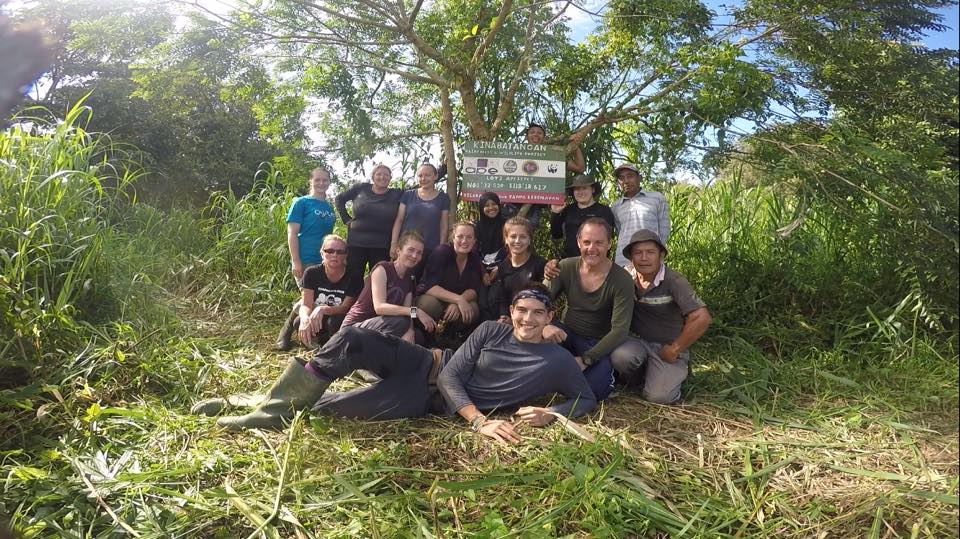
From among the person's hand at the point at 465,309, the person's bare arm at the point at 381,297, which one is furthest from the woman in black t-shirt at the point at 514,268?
the person's bare arm at the point at 381,297

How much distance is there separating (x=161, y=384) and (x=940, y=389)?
10.0 feet

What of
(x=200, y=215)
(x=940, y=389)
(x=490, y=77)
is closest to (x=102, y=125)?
(x=200, y=215)

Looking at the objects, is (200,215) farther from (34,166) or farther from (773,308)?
(773,308)

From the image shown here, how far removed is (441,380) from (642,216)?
1.79 meters

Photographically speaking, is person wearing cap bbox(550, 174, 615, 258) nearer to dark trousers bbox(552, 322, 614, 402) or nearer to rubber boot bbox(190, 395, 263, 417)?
dark trousers bbox(552, 322, 614, 402)

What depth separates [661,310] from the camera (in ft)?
9.96

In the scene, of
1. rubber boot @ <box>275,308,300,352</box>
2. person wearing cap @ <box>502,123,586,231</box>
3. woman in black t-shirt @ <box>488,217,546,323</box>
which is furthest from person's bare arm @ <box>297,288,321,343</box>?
person wearing cap @ <box>502,123,586,231</box>

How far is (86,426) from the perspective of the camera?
2303 millimetres

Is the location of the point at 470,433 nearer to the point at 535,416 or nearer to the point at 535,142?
the point at 535,416

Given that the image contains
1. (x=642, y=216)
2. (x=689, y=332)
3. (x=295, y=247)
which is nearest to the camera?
(x=689, y=332)

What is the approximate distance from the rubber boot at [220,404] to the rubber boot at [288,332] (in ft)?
3.31

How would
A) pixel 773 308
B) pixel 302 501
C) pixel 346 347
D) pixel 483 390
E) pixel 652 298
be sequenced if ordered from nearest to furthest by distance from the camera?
pixel 302 501 → pixel 346 347 → pixel 483 390 → pixel 652 298 → pixel 773 308

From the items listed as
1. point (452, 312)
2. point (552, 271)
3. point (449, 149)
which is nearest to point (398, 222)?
point (449, 149)

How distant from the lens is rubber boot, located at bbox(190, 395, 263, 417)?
2559 mm
